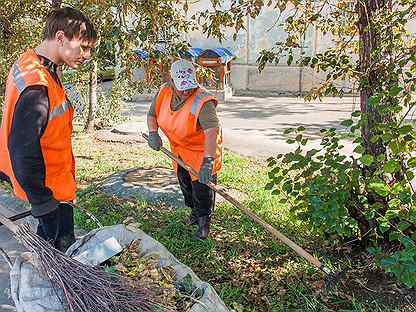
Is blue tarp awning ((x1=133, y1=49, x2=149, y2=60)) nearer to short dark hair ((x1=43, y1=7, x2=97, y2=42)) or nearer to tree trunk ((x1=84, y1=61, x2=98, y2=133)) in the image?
short dark hair ((x1=43, y1=7, x2=97, y2=42))

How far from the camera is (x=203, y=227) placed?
3980 mm

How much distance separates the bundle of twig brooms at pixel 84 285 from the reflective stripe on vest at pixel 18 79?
0.64 m

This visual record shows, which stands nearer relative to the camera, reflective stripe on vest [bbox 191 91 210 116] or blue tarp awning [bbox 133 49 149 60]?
reflective stripe on vest [bbox 191 91 210 116]

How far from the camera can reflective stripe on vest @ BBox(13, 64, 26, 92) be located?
7.87 ft

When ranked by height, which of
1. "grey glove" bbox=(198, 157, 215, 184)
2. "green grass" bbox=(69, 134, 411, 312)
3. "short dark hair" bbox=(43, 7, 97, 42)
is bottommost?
"green grass" bbox=(69, 134, 411, 312)

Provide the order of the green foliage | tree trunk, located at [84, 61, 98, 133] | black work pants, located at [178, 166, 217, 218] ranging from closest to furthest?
the green foliage < black work pants, located at [178, 166, 217, 218] < tree trunk, located at [84, 61, 98, 133]

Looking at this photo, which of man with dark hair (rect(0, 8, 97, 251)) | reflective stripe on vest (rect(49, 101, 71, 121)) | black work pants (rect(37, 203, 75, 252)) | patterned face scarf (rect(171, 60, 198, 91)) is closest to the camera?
man with dark hair (rect(0, 8, 97, 251))

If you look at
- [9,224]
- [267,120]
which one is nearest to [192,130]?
[9,224]

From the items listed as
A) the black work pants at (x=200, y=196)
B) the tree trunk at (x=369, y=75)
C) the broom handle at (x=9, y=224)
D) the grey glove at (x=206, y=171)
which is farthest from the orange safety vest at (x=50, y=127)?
the tree trunk at (x=369, y=75)

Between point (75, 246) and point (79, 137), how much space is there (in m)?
6.19

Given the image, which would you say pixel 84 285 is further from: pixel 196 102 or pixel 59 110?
pixel 196 102

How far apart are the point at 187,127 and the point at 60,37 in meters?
1.33

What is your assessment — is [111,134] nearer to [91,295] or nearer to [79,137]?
[79,137]

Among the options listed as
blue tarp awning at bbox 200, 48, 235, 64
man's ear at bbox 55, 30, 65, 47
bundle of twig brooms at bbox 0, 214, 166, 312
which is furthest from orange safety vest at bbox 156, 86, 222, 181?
blue tarp awning at bbox 200, 48, 235, 64
